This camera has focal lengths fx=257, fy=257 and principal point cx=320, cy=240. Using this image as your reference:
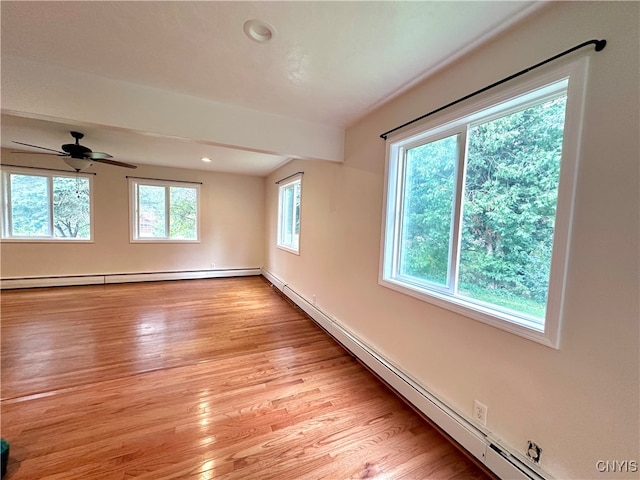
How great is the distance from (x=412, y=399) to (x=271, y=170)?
4792 mm

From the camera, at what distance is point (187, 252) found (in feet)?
18.7

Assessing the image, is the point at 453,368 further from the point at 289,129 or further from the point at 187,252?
the point at 187,252

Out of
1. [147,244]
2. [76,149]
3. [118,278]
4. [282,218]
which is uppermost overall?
[76,149]

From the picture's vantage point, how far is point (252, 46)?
1.63 m

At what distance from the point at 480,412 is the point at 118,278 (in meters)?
6.20

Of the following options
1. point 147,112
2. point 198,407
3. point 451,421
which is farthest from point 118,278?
point 451,421

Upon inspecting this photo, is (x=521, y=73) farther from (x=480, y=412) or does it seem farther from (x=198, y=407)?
(x=198, y=407)

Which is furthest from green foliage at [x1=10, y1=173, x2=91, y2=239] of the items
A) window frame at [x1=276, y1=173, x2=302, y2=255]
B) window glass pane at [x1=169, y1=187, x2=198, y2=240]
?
window frame at [x1=276, y1=173, x2=302, y2=255]

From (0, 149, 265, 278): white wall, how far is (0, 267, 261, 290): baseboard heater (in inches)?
3.4

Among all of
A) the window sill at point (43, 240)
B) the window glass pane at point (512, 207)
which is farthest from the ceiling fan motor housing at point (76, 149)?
the window glass pane at point (512, 207)

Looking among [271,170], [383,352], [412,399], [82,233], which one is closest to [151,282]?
[82,233]

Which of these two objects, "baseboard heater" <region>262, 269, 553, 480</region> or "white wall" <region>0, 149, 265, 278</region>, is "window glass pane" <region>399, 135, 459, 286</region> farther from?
"white wall" <region>0, 149, 265, 278</region>

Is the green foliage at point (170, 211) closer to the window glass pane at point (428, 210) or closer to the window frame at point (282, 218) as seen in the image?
the window frame at point (282, 218)

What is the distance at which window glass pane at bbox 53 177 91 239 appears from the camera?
4688mm
